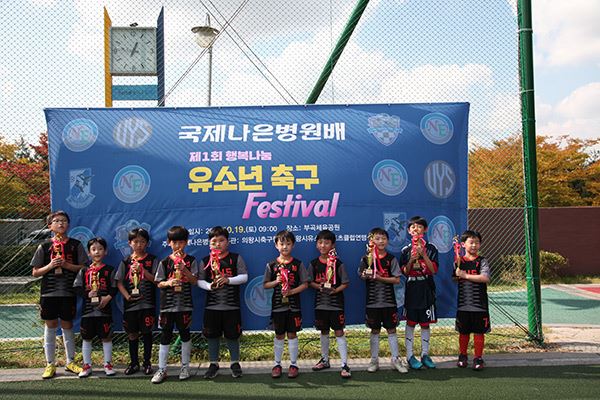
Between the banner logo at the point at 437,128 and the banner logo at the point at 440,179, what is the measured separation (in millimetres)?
262

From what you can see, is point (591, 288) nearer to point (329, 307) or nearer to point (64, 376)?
point (329, 307)

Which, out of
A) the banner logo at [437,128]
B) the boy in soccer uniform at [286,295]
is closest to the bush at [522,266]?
the banner logo at [437,128]

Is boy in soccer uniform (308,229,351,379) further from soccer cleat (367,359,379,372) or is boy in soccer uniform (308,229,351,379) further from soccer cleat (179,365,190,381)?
soccer cleat (179,365,190,381)

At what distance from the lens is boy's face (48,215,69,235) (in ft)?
15.7

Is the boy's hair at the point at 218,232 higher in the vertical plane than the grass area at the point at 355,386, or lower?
higher

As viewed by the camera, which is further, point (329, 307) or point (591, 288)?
point (591, 288)

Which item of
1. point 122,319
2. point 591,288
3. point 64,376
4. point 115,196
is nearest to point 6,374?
point 64,376

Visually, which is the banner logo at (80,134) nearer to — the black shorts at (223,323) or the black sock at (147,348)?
the black sock at (147,348)

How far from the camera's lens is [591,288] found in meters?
10.9

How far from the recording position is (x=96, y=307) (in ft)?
15.3

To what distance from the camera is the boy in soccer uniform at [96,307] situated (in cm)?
465

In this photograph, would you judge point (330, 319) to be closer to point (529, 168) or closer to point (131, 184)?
point (131, 184)

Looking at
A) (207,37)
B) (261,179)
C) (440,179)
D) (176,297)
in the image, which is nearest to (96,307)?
(176,297)

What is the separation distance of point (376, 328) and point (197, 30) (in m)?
4.05
